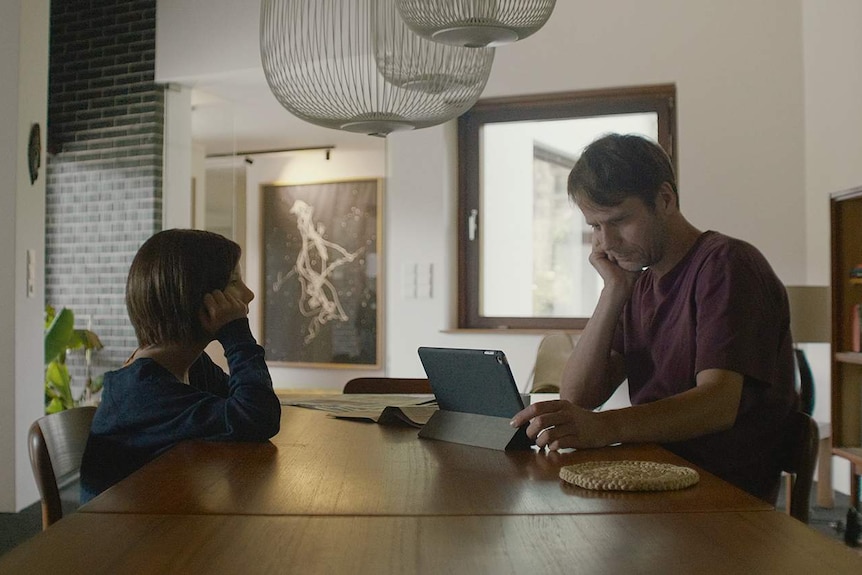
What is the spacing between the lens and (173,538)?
0.93 m

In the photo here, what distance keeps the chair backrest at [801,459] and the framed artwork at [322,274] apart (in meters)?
6.21

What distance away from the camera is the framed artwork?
25.9 ft

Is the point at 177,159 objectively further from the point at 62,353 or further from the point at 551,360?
the point at 551,360

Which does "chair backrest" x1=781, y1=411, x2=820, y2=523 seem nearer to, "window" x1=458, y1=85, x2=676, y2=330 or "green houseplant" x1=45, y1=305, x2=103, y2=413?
"window" x1=458, y1=85, x2=676, y2=330

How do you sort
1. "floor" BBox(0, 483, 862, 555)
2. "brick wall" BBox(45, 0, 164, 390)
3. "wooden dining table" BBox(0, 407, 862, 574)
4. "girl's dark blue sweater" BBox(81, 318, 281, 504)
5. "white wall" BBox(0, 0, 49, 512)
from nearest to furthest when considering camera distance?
"wooden dining table" BBox(0, 407, 862, 574) < "girl's dark blue sweater" BBox(81, 318, 281, 504) < "floor" BBox(0, 483, 862, 555) < "white wall" BBox(0, 0, 49, 512) < "brick wall" BBox(45, 0, 164, 390)

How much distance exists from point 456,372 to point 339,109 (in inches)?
43.9

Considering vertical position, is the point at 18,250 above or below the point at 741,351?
above

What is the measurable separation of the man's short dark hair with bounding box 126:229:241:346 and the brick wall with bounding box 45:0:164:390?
4411mm

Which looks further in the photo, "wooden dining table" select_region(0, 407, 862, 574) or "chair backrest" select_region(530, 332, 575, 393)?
"chair backrest" select_region(530, 332, 575, 393)

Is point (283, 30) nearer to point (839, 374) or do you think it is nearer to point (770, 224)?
point (839, 374)

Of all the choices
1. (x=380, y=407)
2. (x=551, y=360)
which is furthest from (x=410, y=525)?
(x=551, y=360)

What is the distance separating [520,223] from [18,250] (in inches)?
107

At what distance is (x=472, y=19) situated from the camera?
201cm

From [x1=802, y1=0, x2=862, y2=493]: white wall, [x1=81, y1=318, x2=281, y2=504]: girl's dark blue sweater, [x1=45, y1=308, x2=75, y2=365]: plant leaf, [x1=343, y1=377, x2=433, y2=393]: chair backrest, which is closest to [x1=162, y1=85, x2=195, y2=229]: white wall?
[x1=45, y1=308, x2=75, y2=365]: plant leaf
